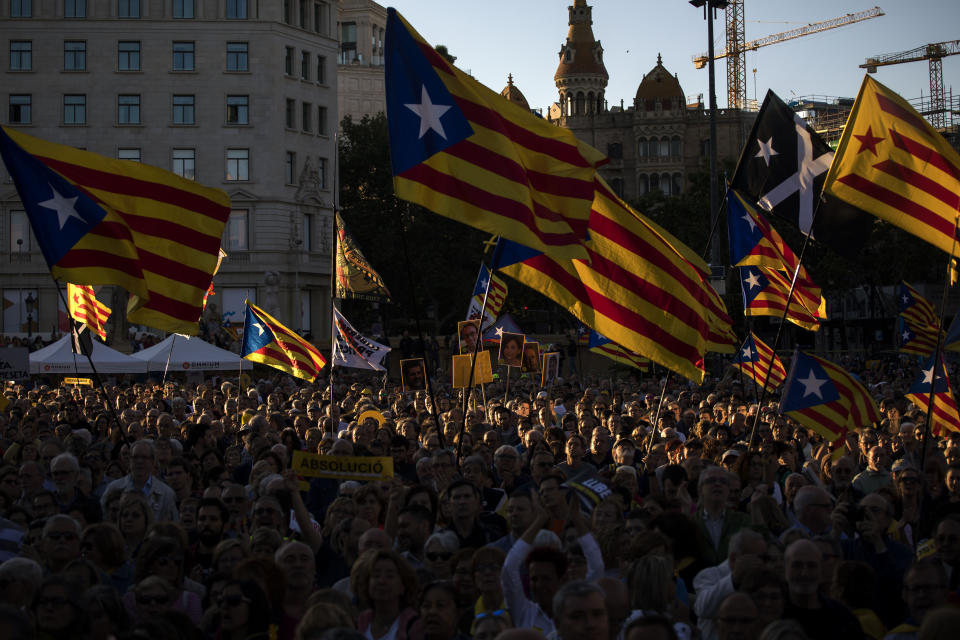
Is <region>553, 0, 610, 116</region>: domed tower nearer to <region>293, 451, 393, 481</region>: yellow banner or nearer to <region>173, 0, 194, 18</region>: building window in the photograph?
<region>173, 0, 194, 18</region>: building window

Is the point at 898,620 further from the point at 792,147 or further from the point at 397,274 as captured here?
the point at 397,274

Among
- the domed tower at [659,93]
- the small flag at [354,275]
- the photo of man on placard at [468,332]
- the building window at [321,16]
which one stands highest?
the domed tower at [659,93]

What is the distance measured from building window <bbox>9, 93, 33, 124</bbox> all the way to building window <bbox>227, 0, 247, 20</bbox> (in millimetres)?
9877

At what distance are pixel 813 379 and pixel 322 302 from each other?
1908 inches

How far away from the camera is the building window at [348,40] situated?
12469 centimetres

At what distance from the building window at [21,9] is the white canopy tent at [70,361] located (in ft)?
100

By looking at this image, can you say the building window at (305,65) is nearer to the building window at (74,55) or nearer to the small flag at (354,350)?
the building window at (74,55)

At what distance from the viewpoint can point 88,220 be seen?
1127 cm

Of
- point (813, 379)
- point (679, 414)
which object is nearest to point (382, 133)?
point (679, 414)

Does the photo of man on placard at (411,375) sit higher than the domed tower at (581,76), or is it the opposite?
the domed tower at (581,76)

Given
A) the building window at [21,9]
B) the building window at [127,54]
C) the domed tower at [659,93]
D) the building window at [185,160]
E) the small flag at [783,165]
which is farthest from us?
the domed tower at [659,93]

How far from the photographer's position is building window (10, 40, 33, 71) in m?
57.3

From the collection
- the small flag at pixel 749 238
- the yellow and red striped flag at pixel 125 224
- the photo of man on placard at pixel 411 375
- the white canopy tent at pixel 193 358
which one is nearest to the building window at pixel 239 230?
the white canopy tent at pixel 193 358

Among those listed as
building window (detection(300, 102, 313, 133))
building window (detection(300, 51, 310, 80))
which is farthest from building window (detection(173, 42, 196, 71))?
building window (detection(300, 102, 313, 133))
